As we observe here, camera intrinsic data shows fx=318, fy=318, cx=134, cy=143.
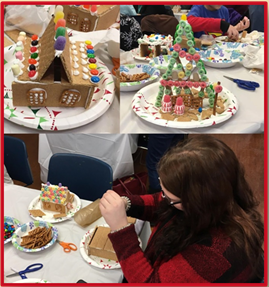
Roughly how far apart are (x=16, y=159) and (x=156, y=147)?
0.70 meters

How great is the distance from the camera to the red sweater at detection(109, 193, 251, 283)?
2.18 ft

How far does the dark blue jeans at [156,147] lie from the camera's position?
4.48 feet

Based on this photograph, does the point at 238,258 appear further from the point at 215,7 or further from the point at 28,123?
the point at 215,7

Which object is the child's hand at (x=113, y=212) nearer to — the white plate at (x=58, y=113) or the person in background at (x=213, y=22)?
the white plate at (x=58, y=113)

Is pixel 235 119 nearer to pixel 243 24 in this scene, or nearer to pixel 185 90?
pixel 185 90

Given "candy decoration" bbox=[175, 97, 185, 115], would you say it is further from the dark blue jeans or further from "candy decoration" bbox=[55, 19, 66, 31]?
"candy decoration" bbox=[55, 19, 66, 31]

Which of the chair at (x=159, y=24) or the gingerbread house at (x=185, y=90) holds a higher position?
the chair at (x=159, y=24)

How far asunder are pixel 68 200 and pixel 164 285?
618 mm

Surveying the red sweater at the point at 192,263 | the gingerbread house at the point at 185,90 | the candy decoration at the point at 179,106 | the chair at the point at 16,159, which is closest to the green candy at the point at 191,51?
the gingerbread house at the point at 185,90

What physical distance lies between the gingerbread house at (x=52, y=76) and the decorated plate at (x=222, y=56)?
54 centimetres

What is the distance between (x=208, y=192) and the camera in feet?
2.24

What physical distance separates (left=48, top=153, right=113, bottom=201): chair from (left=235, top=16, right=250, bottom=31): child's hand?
940 mm

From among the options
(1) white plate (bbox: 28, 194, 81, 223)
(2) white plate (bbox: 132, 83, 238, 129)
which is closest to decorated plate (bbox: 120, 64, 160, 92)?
(2) white plate (bbox: 132, 83, 238, 129)

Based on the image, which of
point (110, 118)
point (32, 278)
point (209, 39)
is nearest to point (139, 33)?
point (209, 39)
